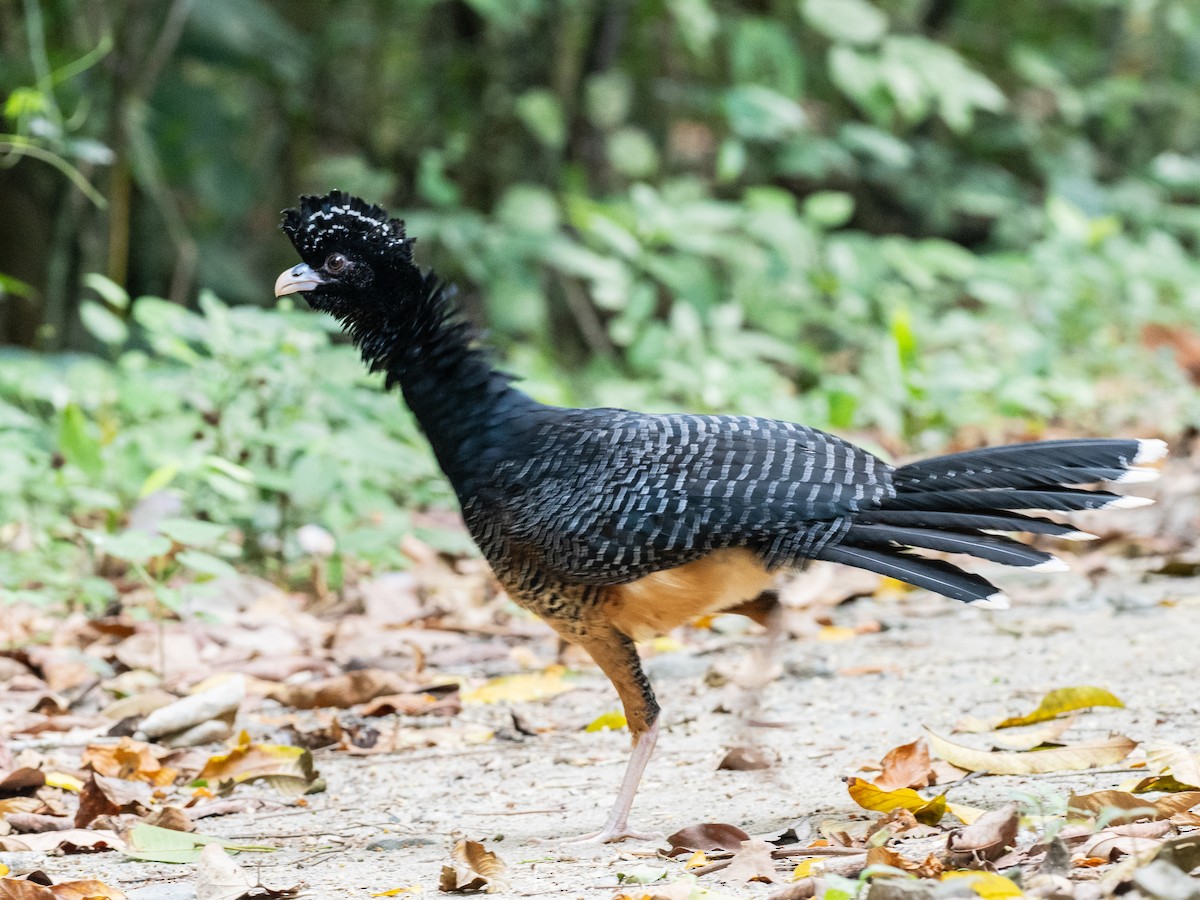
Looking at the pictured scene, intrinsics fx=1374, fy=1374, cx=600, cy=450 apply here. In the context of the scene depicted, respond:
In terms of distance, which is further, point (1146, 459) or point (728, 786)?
point (728, 786)

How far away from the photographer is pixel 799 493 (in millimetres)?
3541

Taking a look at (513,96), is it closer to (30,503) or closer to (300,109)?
(300,109)

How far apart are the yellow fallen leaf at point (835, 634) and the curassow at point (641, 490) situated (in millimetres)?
1310

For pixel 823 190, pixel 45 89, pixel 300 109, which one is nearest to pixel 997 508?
pixel 45 89

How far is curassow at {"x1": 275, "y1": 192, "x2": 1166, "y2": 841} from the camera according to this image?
11.5 ft

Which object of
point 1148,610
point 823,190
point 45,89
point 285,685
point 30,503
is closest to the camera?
point 285,685

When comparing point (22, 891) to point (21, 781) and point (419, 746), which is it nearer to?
point (21, 781)

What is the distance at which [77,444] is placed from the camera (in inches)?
207

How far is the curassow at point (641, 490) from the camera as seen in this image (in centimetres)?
350

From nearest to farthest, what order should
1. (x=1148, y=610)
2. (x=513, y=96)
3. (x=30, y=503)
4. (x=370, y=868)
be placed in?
(x=370, y=868), (x=1148, y=610), (x=30, y=503), (x=513, y=96)

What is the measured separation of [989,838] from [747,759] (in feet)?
4.23

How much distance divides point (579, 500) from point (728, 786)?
885 millimetres

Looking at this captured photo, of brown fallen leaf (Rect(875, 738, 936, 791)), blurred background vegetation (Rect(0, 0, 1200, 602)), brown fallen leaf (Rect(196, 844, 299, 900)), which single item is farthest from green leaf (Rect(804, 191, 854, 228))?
brown fallen leaf (Rect(196, 844, 299, 900))

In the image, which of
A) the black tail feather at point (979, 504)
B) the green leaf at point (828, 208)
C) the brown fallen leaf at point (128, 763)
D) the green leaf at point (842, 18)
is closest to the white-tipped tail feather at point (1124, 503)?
the black tail feather at point (979, 504)
